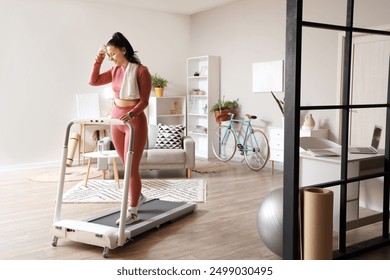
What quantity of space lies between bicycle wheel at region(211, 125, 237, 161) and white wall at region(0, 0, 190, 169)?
2207mm

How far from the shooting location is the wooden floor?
3113 mm

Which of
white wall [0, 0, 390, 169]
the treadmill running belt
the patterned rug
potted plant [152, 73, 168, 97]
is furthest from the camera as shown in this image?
potted plant [152, 73, 168, 97]

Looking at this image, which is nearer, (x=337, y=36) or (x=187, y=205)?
(x=187, y=205)

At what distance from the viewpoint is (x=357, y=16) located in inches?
215

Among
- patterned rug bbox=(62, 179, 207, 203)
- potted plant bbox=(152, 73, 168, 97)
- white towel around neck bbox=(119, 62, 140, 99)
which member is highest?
potted plant bbox=(152, 73, 168, 97)

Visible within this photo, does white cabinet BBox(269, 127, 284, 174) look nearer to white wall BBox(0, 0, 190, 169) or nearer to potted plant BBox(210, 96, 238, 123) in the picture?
potted plant BBox(210, 96, 238, 123)

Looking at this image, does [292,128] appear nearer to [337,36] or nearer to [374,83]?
[374,83]

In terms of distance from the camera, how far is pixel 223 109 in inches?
293

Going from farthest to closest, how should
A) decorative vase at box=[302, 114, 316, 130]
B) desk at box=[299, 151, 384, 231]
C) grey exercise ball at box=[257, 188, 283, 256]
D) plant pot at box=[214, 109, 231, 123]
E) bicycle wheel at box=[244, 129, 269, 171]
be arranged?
plant pot at box=[214, 109, 231, 123] → bicycle wheel at box=[244, 129, 269, 171] → decorative vase at box=[302, 114, 316, 130] → desk at box=[299, 151, 384, 231] → grey exercise ball at box=[257, 188, 283, 256]

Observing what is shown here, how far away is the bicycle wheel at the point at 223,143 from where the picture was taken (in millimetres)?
7586

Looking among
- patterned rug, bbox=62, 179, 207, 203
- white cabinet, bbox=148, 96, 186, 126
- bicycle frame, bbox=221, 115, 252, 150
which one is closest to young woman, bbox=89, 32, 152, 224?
patterned rug, bbox=62, 179, 207, 203

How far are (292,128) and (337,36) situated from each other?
3.70 meters

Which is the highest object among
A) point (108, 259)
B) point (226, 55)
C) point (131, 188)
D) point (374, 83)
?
Result: point (226, 55)
